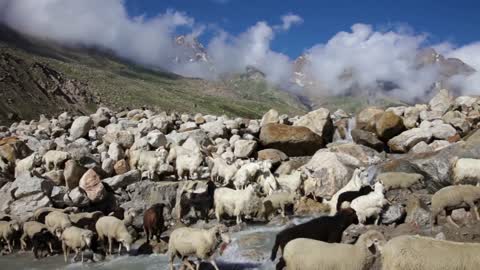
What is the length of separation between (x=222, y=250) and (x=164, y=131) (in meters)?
22.7

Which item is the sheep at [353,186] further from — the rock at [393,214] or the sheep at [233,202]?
the sheep at [233,202]

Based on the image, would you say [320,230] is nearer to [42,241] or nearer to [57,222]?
[57,222]

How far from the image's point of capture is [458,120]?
3806 cm

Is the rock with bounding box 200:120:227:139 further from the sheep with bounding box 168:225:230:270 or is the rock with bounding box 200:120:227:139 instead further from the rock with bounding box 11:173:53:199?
the sheep with bounding box 168:225:230:270

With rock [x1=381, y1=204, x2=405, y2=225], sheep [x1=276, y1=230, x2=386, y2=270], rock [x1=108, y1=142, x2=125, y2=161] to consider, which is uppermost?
rock [x1=108, y1=142, x2=125, y2=161]

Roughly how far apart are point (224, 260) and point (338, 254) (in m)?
5.83

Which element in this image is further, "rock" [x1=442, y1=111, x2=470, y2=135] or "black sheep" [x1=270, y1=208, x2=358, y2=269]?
"rock" [x1=442, y1=111, x2=470, y2=135]

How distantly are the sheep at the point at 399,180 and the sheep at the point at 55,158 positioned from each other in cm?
1848

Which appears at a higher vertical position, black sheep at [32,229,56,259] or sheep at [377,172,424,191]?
sheep at [377,172,424,191]

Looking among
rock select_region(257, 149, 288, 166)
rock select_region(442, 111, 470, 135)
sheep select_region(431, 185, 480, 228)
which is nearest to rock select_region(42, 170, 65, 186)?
rock select_region(257, 149, 288, 166)

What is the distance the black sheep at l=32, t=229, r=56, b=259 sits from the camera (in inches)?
824

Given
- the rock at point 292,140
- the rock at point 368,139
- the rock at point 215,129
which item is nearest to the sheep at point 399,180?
the rock at point 368,139

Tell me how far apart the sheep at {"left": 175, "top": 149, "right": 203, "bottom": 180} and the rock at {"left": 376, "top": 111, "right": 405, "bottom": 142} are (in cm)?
1605

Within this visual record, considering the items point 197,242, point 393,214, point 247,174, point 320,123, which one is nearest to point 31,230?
point 197,242
